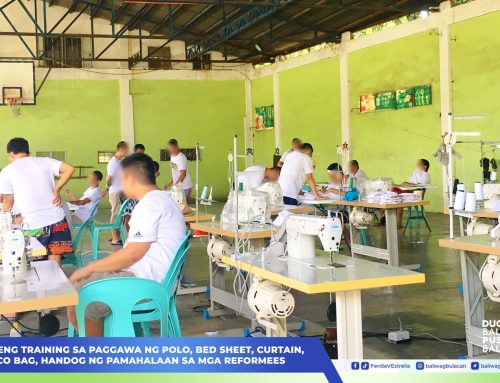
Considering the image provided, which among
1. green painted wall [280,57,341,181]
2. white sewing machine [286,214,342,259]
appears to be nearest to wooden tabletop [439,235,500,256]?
white sewing machine [286,214,342,259]

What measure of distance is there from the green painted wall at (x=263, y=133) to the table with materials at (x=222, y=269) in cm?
1260

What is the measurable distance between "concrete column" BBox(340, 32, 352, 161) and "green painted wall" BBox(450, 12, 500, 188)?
321cm

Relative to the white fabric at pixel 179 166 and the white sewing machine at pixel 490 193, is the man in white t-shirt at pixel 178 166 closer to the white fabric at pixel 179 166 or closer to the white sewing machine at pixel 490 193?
the white fabric at pixel 179 166

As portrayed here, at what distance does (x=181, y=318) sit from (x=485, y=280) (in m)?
2.56

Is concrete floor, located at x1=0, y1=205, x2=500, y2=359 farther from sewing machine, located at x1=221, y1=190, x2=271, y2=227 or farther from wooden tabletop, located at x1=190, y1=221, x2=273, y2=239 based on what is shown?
sewing machine, located at x1=221, y1=190, x2=271, y2=227

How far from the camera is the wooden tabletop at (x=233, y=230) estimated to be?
15.3 feet

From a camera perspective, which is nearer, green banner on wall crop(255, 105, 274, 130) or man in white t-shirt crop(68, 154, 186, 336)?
man in white t-shirt crop(68, 154, 186, 336)

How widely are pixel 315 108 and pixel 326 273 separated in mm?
13022

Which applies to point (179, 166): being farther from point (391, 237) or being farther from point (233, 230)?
point (233, 230)

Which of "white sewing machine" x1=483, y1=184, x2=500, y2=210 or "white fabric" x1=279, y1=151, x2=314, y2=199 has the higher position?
"white fabric" x1=279, y1=151, x2=314, y2=199

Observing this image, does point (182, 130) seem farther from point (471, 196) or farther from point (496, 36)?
point (471, 196)

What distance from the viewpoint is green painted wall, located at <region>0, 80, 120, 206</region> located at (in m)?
17.2

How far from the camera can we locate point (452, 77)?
1168cm

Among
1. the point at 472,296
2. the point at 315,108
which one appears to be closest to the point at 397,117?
the point at 315,108
